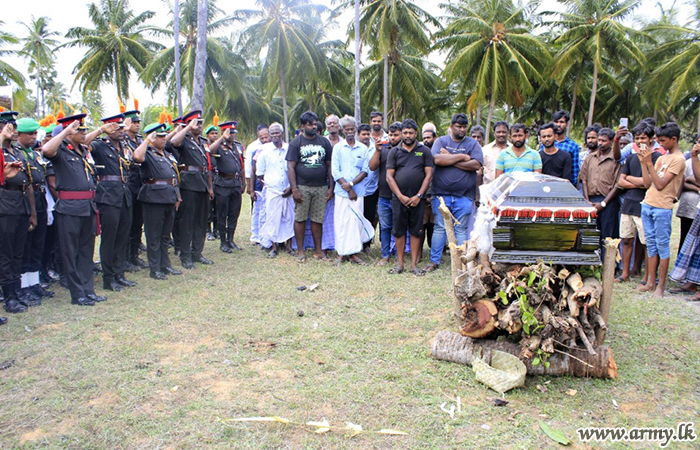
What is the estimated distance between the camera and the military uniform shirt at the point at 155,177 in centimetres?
582

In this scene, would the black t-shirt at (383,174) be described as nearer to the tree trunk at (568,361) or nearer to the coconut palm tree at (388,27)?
the tree trunk at (568,361)

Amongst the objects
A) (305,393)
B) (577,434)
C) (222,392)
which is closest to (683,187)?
(577,434)

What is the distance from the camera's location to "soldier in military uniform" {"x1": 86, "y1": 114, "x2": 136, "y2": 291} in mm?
5273

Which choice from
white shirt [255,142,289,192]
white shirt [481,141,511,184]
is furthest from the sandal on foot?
white shirt [255,142,289,192]

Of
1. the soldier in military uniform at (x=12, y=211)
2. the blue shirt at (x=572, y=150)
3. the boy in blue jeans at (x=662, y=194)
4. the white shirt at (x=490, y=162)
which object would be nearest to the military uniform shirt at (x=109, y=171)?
the soldier in military uniform at (x=12, y=211)

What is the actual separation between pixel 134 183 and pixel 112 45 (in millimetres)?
23471

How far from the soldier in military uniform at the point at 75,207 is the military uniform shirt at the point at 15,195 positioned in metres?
0.30

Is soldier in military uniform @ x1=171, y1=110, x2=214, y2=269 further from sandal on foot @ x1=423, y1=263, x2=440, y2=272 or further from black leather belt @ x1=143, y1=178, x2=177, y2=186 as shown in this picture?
sandal on foot @ x1=423, y1=263, x2=440, y2=272

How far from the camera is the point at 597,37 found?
21625 millimetres

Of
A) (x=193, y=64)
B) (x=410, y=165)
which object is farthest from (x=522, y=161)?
(x=193, y=64)

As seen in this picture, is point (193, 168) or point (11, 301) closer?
point (11, 301)

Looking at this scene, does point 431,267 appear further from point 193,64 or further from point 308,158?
point 193,64

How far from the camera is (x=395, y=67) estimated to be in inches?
1004

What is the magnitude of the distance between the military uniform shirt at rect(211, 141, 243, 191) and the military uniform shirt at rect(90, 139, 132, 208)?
82.4 inches
